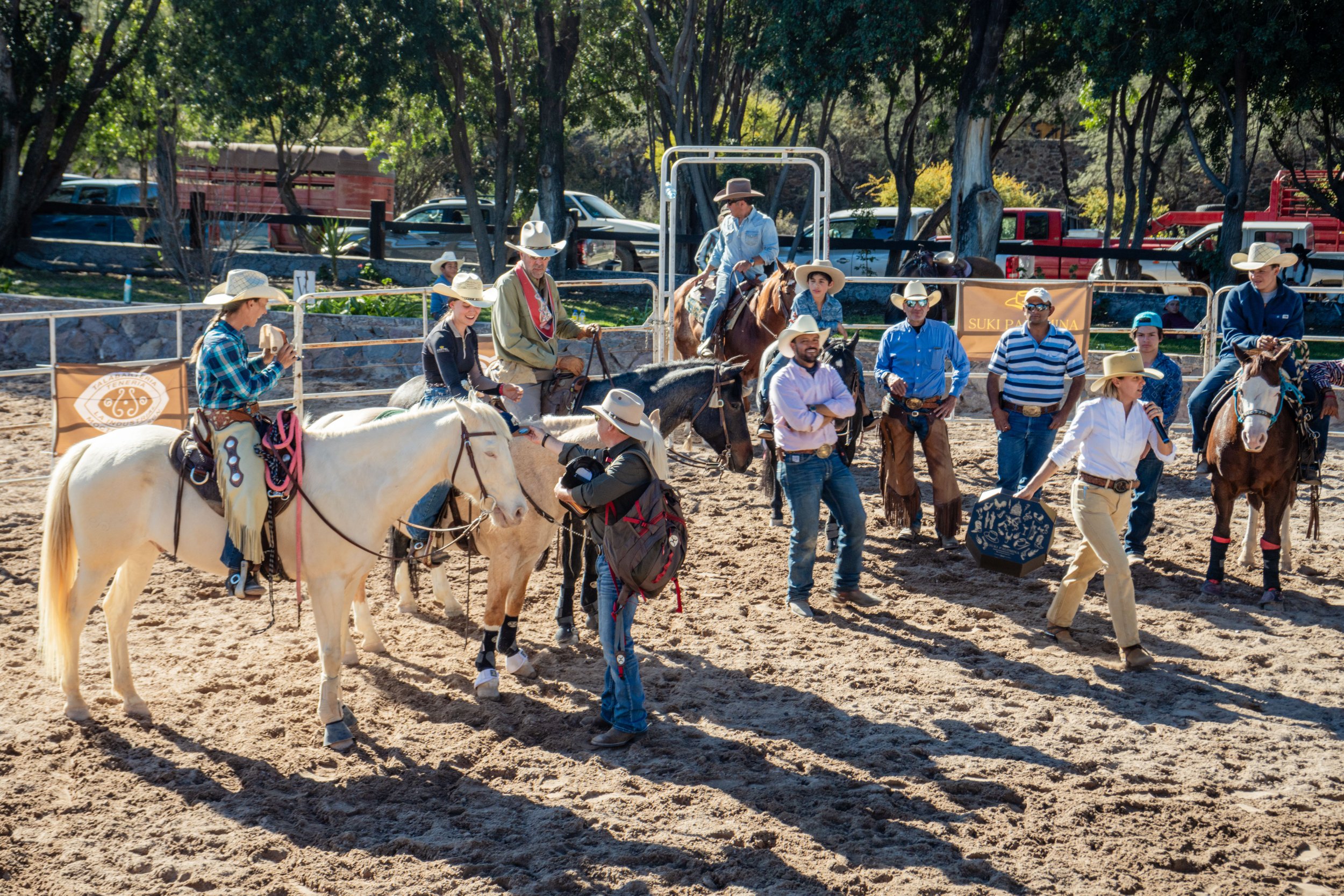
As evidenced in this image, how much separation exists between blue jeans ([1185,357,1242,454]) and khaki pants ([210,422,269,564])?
6.38 metres

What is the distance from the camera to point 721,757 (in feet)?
18.2

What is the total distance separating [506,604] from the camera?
6.43 m

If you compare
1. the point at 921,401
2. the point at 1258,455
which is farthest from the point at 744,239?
the point at 1258,455

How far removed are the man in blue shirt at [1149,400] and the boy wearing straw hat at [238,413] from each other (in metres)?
5.95

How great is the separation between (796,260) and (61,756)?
61.1 feet

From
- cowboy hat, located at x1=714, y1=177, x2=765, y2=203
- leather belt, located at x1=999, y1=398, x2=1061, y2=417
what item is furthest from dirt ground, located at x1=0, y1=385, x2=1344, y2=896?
cowboy hat, located at x1=714, y1=177, x2=765, y2=203

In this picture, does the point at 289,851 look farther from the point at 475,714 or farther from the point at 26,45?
the point at 26,45

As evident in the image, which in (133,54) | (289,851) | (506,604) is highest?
(133,54)

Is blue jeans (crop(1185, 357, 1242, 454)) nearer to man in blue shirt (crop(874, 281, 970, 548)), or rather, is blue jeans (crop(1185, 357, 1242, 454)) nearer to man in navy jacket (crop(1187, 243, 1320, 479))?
man in navy jacket (crop(1187, 243, 1320, 479))

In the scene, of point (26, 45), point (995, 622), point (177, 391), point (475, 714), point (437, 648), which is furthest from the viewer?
point (26, 45)

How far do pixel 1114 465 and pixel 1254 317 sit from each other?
2.89 metres

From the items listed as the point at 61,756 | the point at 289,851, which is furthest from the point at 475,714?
the point at 61,756

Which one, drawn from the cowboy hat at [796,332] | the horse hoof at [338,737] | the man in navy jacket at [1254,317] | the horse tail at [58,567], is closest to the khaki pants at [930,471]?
the cowboy hat at [796,332]

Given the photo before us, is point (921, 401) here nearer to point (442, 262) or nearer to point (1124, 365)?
point (1124, 365)
